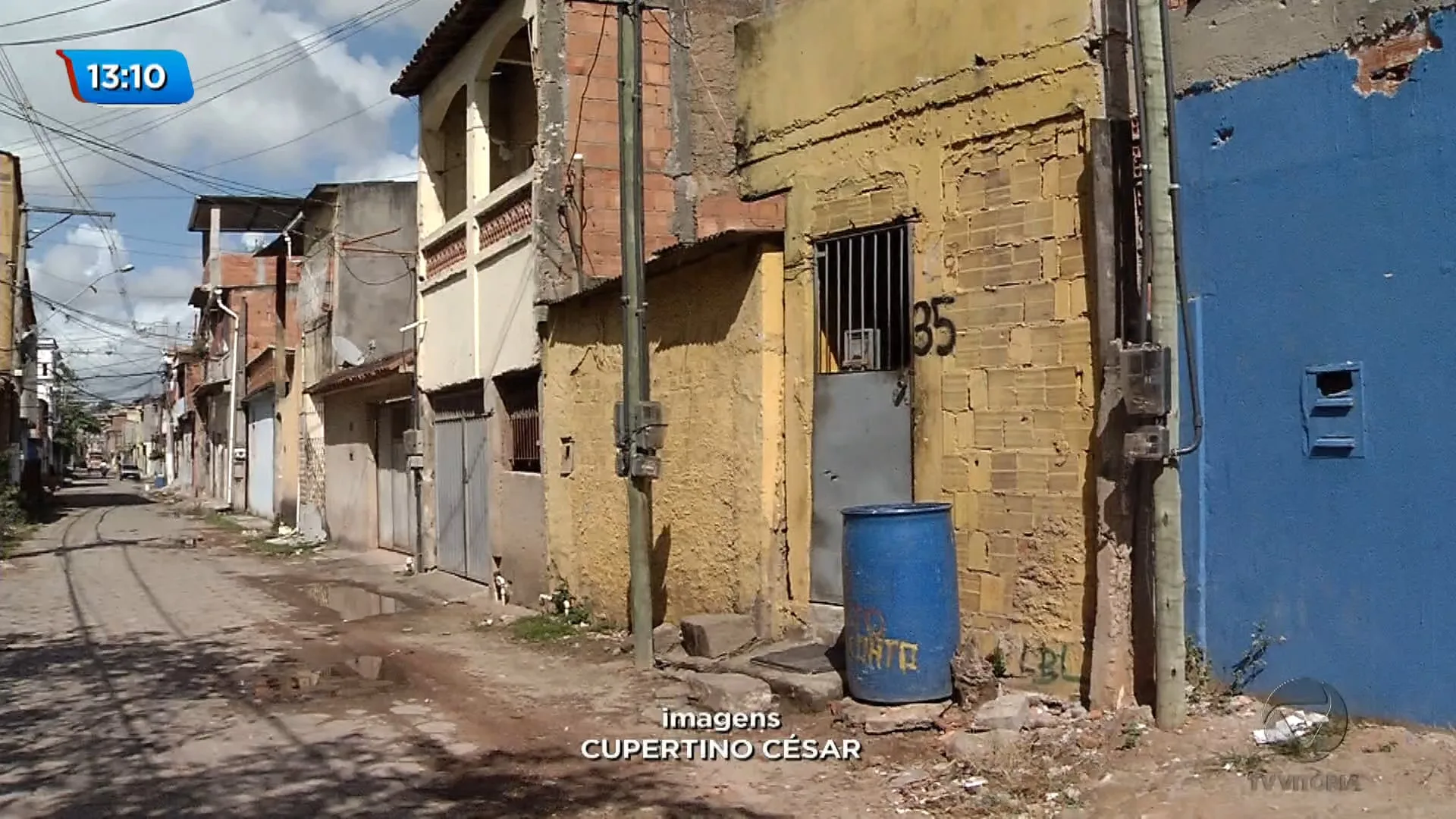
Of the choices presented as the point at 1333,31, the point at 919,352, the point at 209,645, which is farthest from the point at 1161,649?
the point at 209,645

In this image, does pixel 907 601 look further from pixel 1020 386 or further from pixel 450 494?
pixel 450 494

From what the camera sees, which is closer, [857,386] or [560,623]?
[857,386]

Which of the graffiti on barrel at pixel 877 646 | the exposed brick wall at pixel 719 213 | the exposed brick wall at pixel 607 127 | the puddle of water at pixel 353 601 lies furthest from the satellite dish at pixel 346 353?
the graffiti on barrel at pixel 877 646

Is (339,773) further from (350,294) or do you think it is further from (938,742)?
(350,294)

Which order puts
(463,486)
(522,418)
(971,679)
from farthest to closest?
(463,486)
(522,418)
(971,679)

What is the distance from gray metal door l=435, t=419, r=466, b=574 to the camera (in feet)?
50.7

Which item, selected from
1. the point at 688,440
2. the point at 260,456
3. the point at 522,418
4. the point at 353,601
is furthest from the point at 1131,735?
the point at 260,456

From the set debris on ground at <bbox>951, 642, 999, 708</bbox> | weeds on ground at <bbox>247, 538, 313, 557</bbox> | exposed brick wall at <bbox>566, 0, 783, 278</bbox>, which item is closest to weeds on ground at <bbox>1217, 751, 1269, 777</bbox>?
debris on ground at <bbox>951, 642, 999, 708</bbox>

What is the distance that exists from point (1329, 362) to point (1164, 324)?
758 mm

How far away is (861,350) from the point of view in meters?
8.25

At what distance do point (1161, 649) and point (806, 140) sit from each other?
4.49m

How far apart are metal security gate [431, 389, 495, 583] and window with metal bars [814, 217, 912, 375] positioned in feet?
21.4

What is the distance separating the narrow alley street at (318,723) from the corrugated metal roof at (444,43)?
6.57m

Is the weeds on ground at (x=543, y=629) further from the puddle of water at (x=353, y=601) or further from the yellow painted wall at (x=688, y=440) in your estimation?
the puddle of water at (x=353, y=601)
